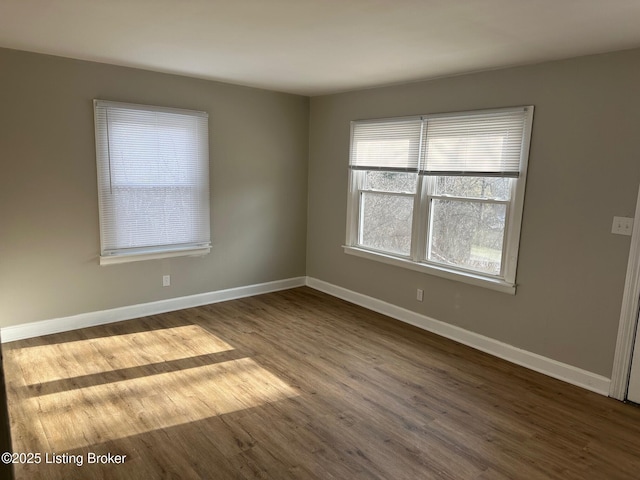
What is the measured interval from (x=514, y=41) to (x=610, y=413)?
2.54 meters

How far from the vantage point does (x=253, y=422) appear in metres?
2.65

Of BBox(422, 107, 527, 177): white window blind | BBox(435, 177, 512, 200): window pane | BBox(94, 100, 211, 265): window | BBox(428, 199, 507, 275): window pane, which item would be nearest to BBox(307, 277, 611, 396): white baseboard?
BBox(428, 199, 507, 275): window pane

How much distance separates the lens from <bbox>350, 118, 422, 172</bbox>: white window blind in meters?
4.24

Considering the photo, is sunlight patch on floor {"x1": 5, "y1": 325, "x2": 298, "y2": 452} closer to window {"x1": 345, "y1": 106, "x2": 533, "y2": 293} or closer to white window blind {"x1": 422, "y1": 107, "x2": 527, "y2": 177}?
window {"x1": 345, "y1": 106, "x2": 533, "y2": 293}

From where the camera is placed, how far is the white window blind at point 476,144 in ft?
11.4

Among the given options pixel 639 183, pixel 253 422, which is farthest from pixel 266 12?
pixel 639 183

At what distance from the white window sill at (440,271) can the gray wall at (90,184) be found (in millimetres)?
1202

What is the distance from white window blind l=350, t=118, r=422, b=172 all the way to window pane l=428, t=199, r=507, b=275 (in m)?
0.55

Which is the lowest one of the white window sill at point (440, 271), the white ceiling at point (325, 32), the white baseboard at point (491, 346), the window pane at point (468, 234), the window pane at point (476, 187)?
the white baseboard at point (491, 346)

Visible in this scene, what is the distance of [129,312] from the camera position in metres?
4.32

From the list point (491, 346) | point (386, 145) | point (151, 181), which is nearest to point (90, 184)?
point (151, 181)

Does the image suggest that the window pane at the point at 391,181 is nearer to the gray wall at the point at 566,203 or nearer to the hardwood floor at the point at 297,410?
the gray wall at the point at 566,203

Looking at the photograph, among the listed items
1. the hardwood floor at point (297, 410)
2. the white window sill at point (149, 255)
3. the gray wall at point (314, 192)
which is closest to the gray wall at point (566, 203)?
the gray wall at point (314, 192)

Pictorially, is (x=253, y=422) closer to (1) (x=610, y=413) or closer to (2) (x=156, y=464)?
(2) (x=156, y=464)
